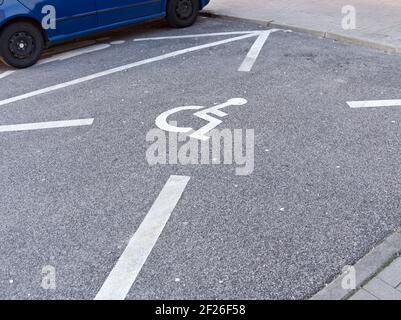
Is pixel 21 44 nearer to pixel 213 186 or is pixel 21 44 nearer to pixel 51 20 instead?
pixel 51 20

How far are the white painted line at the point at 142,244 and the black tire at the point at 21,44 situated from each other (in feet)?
14.6

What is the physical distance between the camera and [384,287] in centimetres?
292

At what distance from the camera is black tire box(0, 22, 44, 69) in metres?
7.16

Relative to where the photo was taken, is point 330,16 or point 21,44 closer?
point 21,44

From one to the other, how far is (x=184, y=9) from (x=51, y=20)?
280 centimetres

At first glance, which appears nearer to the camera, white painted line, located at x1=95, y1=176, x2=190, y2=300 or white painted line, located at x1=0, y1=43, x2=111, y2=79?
white painted line, located at x1=95, y1=176, x2=190, y2=300

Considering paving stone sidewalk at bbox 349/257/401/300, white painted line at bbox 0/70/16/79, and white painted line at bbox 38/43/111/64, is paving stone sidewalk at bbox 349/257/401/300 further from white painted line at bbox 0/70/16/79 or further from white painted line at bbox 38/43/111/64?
white painted line at bbox 38/43/111/64

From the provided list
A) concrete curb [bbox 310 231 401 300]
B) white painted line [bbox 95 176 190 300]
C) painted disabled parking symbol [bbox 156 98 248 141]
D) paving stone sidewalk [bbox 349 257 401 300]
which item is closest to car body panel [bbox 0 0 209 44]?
painted disabled parking symbol [bbox 156 98 248 141]

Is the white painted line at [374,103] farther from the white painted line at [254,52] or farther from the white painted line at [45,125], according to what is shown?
the white painted line at [45,125]

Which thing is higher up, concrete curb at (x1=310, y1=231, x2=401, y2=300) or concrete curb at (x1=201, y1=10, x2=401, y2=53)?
concrete curb at (x1=201, y1=10, x2=401, y2=53)

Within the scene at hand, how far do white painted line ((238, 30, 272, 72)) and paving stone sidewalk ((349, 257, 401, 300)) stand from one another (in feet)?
14.0

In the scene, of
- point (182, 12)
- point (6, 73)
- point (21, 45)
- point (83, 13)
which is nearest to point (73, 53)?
point (83, 13)

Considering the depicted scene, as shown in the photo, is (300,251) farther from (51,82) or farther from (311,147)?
(51,82)
